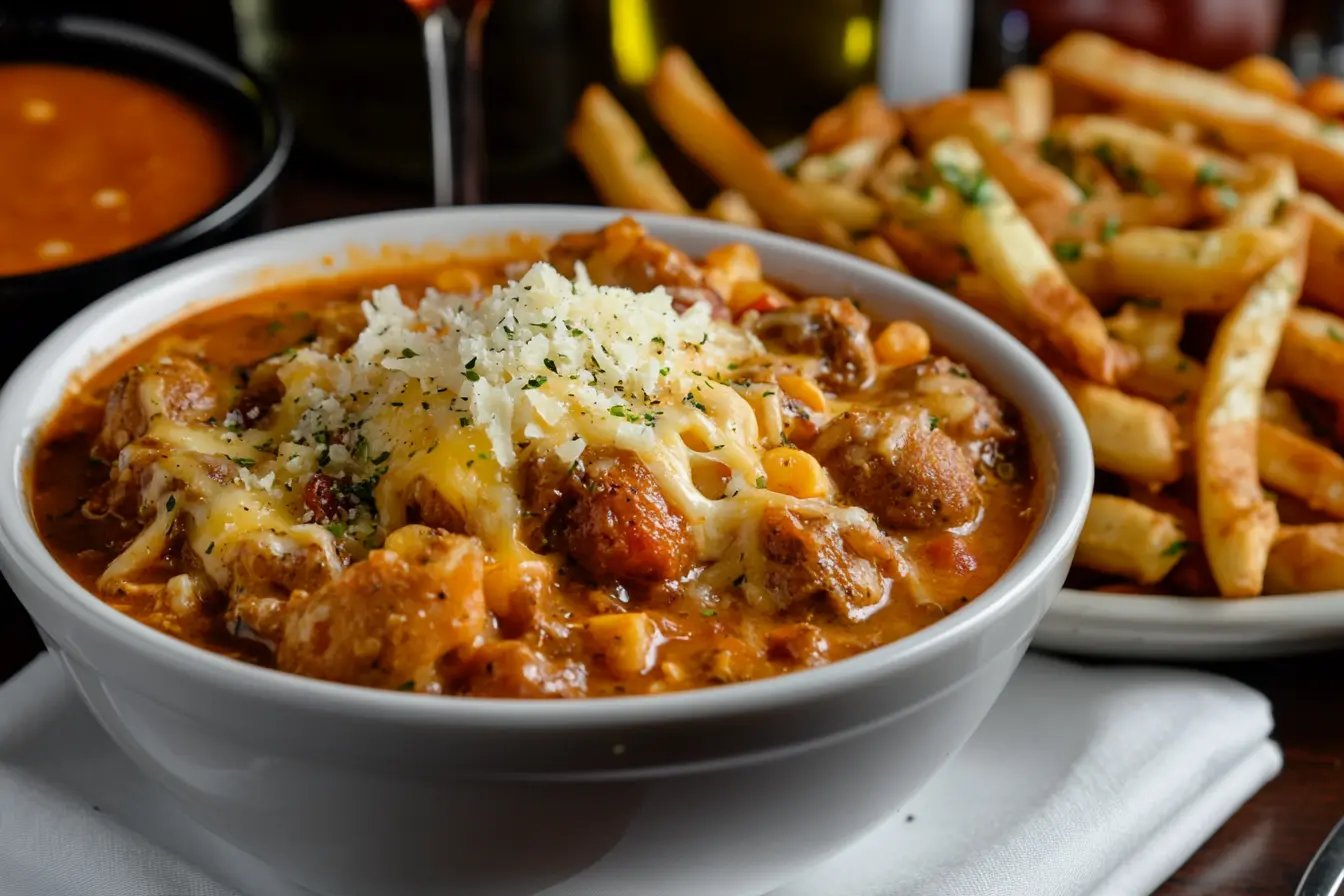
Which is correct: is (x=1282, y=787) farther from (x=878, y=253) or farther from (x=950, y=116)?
(x=950, y=116)

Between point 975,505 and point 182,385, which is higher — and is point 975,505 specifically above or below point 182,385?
below

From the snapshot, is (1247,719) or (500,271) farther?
(500,271)

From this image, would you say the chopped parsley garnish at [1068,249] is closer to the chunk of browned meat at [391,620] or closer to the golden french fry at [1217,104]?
the golden french fry at [1217,104]

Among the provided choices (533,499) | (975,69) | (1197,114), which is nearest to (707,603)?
(533,499)

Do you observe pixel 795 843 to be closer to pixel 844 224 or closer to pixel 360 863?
pixel 360 863

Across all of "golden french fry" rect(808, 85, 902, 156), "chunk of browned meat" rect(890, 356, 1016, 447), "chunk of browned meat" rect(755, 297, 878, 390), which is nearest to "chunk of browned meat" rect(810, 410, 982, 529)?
"chunk of browned meat" rect(890, 356, 1016, 447)

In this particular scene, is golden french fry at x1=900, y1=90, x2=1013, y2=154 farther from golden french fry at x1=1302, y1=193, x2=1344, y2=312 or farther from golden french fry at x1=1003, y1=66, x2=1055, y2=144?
golden french fry at x1=1302, y1=193, x2=1344, y2=312

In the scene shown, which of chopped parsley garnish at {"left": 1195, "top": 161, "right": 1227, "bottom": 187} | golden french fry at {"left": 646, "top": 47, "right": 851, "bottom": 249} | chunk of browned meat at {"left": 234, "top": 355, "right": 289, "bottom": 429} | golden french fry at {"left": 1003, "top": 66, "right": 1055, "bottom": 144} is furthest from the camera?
golden french fry at {"left": 1003, "top": 66, "right": 1055, "bottom": 144}
